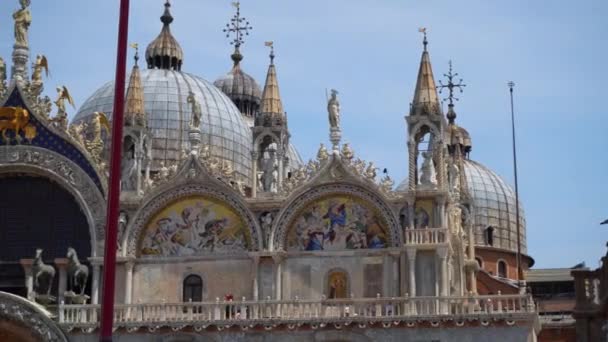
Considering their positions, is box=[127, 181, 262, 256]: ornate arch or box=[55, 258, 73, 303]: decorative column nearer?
box=[55, 258, 73, 303]: decorative column

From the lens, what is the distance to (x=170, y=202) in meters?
45.2

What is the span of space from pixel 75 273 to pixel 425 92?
41.6ft

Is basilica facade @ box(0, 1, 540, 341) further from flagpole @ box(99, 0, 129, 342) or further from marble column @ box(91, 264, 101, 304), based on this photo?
flagpole @ box(99, 0, 129, 342)

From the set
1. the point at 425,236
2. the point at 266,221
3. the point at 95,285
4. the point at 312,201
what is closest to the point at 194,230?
the point at 266,221

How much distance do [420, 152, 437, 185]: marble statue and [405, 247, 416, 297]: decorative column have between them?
2.33 metres

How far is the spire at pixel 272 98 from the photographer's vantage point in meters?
46.9

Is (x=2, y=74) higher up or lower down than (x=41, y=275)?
higher up

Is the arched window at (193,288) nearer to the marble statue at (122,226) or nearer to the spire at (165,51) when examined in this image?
the marble statue at (122,226)

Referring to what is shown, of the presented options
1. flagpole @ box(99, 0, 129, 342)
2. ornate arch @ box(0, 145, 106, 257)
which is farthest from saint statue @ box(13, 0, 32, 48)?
flagpole @ box(99, 0, 129, 342)

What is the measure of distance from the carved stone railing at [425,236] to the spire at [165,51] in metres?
21.0

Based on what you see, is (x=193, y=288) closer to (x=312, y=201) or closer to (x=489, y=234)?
(x=312, y=201)

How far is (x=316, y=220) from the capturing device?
44.5m

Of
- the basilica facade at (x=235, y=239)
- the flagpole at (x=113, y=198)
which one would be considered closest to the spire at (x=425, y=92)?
the basilica facade at (x=235, y=239)

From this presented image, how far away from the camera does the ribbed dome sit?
215 ft
